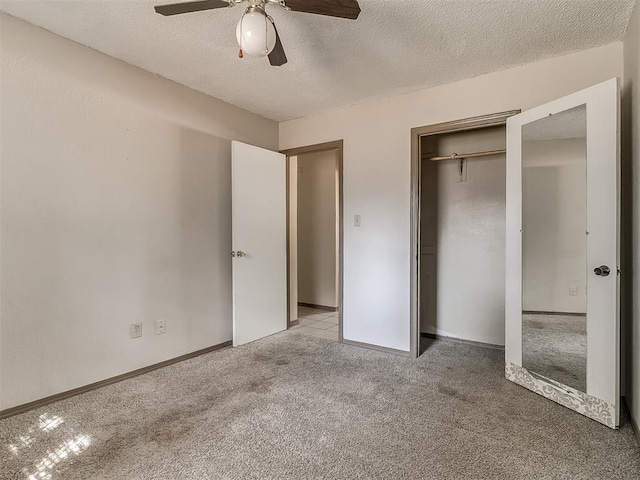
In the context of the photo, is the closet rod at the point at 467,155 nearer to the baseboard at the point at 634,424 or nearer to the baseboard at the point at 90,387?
the baseboard at the point at 634,424

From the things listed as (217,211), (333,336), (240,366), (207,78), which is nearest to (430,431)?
(240,366)

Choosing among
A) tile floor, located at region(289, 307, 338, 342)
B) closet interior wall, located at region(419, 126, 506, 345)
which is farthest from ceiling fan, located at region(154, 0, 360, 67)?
tile floor, located at region(289, 307, 338, 342)

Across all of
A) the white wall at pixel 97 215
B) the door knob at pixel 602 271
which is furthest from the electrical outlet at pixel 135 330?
the door knob at pixel 602 271

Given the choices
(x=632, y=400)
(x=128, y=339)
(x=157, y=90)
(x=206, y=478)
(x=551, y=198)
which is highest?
(x=157, y=90)

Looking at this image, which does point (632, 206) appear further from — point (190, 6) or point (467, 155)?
point (190, 6)

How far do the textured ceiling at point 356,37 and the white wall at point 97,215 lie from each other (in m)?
0.26

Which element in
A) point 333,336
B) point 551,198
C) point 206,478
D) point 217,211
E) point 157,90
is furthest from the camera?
point 333,336

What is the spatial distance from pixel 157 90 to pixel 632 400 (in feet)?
12.7

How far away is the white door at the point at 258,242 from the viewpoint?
3352mm

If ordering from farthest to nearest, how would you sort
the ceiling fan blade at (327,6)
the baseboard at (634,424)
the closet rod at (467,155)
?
the closet rod at (467,155) → the baseboard at (634,424) → the ceiling fan blade at (327,6)

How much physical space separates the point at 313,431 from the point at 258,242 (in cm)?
206

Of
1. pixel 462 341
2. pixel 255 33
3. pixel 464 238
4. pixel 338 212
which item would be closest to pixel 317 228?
pixel 338 212

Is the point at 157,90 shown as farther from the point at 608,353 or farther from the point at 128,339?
the point at 608,353

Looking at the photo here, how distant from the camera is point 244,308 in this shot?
341cm
